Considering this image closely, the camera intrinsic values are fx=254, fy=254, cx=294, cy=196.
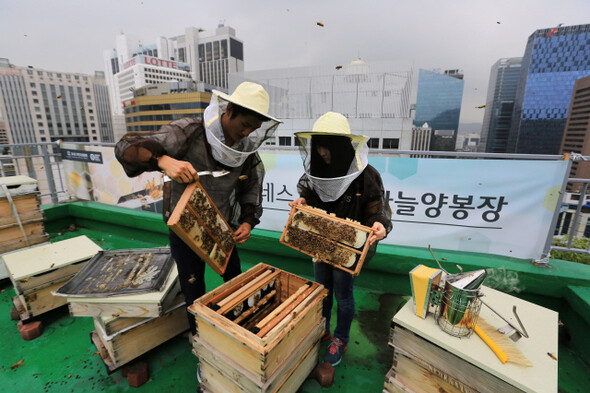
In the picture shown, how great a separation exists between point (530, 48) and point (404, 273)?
15080cm

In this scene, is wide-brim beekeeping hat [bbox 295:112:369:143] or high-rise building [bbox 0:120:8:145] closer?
wide-brim beekeeping hat [bbox 295:112:369:143]

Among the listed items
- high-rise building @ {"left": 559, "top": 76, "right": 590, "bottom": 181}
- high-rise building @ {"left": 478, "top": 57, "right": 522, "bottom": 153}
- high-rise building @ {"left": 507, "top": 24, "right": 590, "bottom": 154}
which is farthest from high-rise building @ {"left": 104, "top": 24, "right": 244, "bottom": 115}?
high-rise building @ {"left": 478, "top": 57, "right": 522, "bottom": 153}

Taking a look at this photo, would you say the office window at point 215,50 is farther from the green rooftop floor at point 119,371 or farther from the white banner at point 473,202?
the green rooftop floor at point 119,371

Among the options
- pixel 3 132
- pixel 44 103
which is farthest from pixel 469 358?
pixel 3 132

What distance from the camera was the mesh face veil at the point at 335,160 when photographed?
71.9 inches

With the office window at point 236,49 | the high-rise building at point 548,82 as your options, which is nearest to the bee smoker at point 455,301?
the high-rise building at point 548,82

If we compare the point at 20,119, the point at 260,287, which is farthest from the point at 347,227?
the point at 20,119

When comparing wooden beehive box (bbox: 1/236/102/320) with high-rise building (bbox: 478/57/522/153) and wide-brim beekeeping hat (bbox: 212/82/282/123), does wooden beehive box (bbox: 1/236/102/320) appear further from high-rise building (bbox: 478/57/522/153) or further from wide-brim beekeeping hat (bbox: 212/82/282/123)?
high-rise building (bbox: 478/57/522/153)

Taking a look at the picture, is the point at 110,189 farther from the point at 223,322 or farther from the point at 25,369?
the point at 223,322

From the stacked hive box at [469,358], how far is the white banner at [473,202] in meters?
1.52

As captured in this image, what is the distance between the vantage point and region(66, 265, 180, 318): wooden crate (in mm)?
1943

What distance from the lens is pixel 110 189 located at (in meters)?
4.93

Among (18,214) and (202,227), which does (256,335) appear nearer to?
(202,227)

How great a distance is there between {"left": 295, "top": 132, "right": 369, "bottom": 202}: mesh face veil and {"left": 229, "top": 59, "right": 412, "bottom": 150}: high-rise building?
27.1 meters
